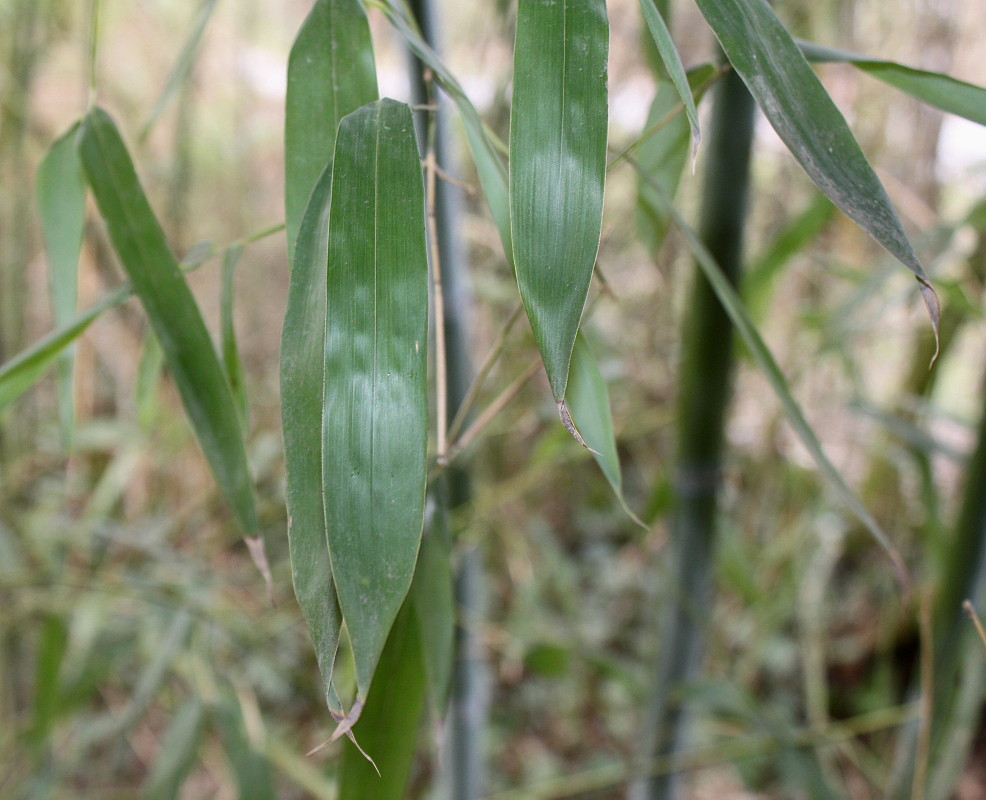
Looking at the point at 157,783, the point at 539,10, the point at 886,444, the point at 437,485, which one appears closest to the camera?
the point at 539,10

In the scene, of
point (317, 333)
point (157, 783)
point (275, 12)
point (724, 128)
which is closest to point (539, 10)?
point (317, 333)

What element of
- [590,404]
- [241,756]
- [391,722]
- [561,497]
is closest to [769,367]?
[590,404]

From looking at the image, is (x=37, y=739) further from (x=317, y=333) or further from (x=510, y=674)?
(x=510, y=674)

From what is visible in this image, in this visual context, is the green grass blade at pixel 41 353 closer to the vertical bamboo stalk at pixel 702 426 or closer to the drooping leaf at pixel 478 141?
the drooping leaf at pixel 478 141

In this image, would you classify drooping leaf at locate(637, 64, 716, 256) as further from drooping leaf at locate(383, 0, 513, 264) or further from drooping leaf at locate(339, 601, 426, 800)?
drooping leaf at locate(339, 601, 426, 800)

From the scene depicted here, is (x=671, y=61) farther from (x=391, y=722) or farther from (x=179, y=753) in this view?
(x=179, y=753)

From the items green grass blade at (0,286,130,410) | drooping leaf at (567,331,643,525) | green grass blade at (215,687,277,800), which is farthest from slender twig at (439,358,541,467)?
green grass blade at (215,687,277,800)
